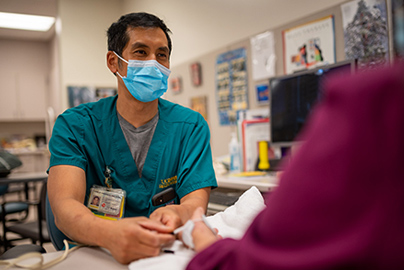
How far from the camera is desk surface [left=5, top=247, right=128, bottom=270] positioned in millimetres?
730

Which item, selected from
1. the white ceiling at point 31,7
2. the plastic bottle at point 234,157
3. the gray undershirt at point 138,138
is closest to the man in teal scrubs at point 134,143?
the gray undershirt at point 138,138

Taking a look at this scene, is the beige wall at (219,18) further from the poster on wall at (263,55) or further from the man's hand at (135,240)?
the man's hand at (135,240)

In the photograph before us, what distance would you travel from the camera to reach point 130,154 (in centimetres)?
119

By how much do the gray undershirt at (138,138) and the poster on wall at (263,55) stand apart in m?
1.36

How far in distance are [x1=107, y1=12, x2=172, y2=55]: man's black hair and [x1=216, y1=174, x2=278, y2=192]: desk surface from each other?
726 mm

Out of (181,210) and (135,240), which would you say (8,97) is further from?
(135,240)

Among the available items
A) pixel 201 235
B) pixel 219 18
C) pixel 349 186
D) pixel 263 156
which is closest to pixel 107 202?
pixel 201 235

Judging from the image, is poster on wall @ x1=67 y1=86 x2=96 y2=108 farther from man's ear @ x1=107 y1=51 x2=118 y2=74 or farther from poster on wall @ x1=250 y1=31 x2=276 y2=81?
man's ear @ x1=107 y1=51 x2=118 y2=74

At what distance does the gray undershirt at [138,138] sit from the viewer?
1227 millimetres

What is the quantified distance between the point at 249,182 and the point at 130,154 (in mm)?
679

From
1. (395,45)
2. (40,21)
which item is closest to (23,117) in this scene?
(40,21)

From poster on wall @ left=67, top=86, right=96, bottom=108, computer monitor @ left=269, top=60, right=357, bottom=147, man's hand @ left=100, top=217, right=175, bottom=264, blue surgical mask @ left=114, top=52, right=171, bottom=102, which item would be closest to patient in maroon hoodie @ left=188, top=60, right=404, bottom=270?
man's hand @ left=100, top=217, right=175, bottom=264

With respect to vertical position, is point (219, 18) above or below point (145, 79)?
above

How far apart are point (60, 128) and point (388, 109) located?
105 centimetres
